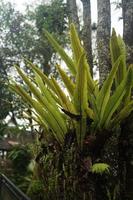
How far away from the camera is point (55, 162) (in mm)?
3553

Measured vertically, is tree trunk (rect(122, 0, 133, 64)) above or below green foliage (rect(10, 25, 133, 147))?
above

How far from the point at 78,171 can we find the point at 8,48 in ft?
52.7

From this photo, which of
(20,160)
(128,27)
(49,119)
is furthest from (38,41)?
(49,119)

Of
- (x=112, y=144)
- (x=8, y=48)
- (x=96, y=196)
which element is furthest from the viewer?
(x=8, y=48)

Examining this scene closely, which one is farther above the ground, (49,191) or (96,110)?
(96,110)

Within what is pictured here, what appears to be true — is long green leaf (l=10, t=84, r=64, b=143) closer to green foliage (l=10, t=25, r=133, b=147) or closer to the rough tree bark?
green foliage (l=10, t=25, r=133, b=147)

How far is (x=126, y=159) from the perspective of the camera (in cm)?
347

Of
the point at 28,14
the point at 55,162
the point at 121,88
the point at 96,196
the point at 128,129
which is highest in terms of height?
the point at 28,14

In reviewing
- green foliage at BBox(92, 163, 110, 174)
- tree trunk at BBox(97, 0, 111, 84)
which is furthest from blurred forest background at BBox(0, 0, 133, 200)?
green foliage at BBox(92, 163, 110, 174)

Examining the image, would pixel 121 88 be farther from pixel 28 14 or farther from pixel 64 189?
pixel 28 14

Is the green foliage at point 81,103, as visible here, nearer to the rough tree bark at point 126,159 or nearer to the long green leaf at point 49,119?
the long green leaf at point 49,119

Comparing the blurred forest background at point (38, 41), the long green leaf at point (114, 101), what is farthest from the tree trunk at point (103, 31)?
the long green leaf at point (114, 101)

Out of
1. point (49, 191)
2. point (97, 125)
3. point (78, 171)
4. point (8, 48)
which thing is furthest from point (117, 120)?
point (8, 48)

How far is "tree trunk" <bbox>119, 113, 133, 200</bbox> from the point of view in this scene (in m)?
→ 3.33
